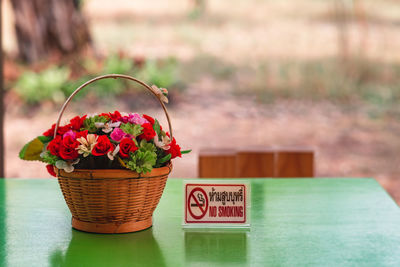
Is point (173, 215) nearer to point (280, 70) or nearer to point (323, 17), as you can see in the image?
point (280, 70)

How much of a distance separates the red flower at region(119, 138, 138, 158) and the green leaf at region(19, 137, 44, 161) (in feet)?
0.70

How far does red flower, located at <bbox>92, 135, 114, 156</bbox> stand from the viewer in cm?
104

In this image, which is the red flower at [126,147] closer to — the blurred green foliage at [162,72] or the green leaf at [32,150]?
the green leaf at [32,150]

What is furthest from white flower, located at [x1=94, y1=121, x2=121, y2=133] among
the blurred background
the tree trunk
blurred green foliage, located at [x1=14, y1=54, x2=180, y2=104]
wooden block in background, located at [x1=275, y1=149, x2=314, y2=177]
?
the tree trunk

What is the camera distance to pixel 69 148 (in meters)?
1.05

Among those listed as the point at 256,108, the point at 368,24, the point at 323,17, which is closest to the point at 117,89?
the point at 256,108

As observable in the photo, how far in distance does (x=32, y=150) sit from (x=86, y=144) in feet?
0.56

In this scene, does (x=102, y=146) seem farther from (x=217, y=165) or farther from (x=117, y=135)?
(x=217, y=165)

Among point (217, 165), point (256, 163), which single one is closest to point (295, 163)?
point (256, 163)

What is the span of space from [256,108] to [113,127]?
4150 mm

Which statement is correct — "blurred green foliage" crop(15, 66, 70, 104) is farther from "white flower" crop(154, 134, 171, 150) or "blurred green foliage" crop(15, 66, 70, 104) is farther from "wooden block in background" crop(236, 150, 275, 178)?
"white flower" crop(154, 134, 171, 150)

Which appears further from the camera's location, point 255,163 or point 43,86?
point 43,86

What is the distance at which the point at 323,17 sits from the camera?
217 inches

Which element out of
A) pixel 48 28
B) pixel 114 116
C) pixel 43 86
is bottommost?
pixel 114 116
